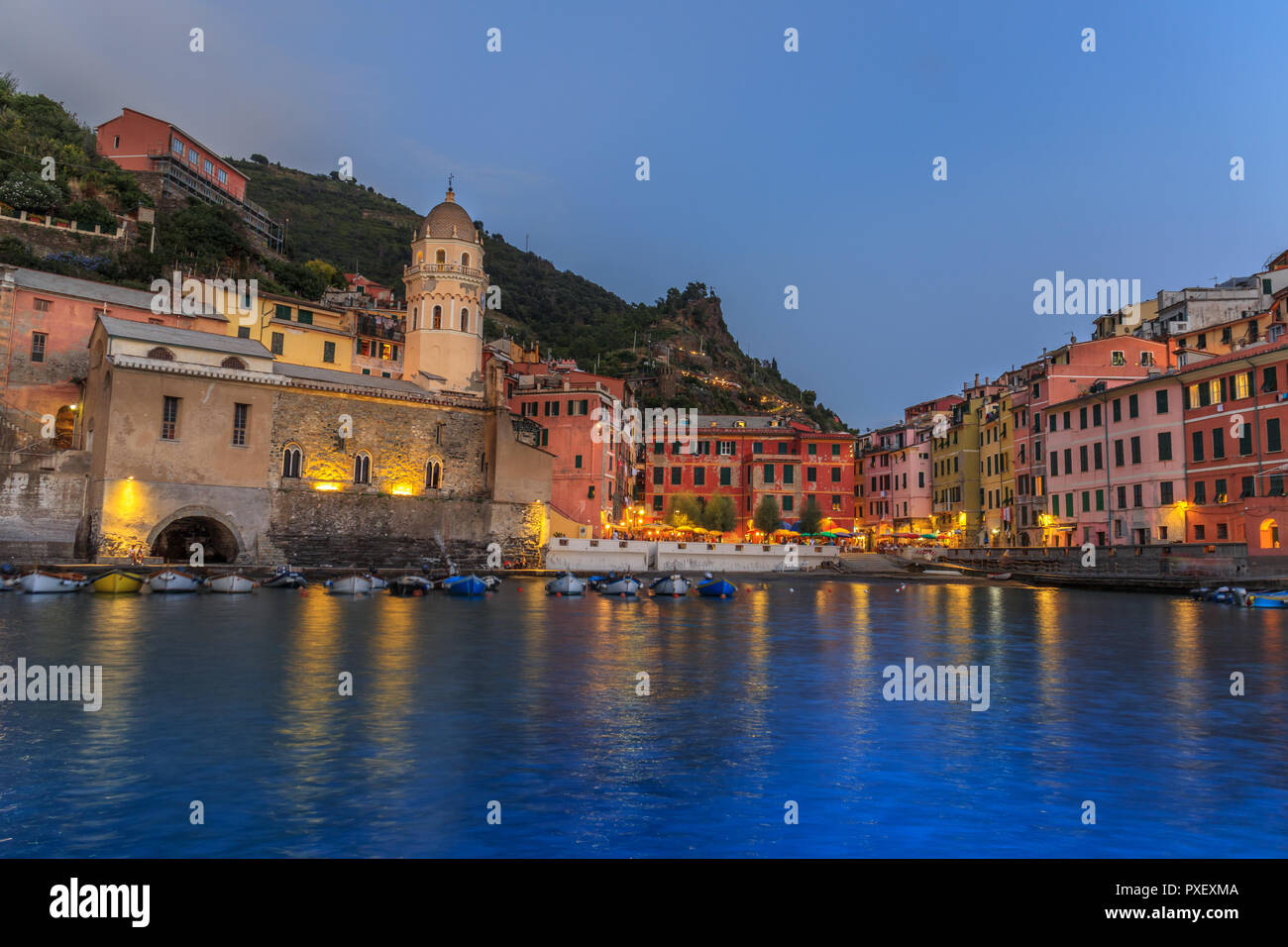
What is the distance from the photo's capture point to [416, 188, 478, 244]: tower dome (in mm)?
Answer: 59906

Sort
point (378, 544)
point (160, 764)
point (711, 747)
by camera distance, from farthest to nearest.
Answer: point (378, 544), point (711, 747), point (160, 764)

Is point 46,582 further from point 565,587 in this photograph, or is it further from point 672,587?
point 672,587

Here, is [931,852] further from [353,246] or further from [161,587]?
[353,246]

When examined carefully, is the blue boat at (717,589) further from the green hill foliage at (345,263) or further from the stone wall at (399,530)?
the green hill foliage at (345,263)

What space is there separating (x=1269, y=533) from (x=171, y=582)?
155ft

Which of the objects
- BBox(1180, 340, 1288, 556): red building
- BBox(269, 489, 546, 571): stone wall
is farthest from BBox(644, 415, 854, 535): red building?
BBox(1180, 340, 1288, 556): red building

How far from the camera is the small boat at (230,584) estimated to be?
38031mm

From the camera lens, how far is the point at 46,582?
113ft

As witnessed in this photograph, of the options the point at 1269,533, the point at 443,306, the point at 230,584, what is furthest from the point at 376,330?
the point at 1269,533

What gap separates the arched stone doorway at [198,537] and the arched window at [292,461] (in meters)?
4.27

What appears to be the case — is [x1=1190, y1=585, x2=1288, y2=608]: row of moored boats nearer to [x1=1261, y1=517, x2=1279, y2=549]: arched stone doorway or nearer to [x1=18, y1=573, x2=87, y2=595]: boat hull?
[x1=1261, y1=517, x2=1279, y2=549]: arched stone doorway

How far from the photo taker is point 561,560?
55.8m
